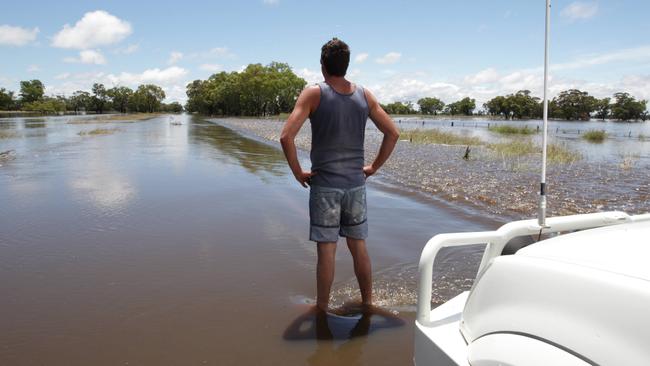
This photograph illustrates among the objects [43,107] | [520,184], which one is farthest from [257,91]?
[520,184]

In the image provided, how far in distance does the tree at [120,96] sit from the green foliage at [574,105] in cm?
13319

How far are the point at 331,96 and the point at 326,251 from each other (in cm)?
111

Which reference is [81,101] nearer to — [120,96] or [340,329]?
[120,96]

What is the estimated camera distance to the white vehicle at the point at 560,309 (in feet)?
3.56

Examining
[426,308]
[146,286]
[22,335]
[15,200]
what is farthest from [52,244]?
[426,308]

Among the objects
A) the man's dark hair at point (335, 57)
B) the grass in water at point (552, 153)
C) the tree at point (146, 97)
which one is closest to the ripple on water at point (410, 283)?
the man's dark hair at point (335, 57)

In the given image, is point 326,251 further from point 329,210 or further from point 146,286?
point 146,286

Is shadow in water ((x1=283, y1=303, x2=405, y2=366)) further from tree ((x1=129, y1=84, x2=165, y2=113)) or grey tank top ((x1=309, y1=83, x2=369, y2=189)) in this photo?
tree ((x1=129, y1=84, x2=165, y2=113))

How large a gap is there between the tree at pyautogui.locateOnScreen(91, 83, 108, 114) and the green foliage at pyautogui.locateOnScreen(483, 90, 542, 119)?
129 m

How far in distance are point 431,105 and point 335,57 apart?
174461mm

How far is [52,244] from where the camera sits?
5258mm

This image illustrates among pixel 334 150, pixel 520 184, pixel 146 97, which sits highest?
pixel 146 97

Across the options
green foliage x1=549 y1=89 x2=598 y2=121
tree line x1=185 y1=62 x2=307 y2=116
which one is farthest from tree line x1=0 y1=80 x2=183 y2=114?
green foliage x1=549 y1=89 x2=598 y2=121

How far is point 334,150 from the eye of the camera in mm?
3172
